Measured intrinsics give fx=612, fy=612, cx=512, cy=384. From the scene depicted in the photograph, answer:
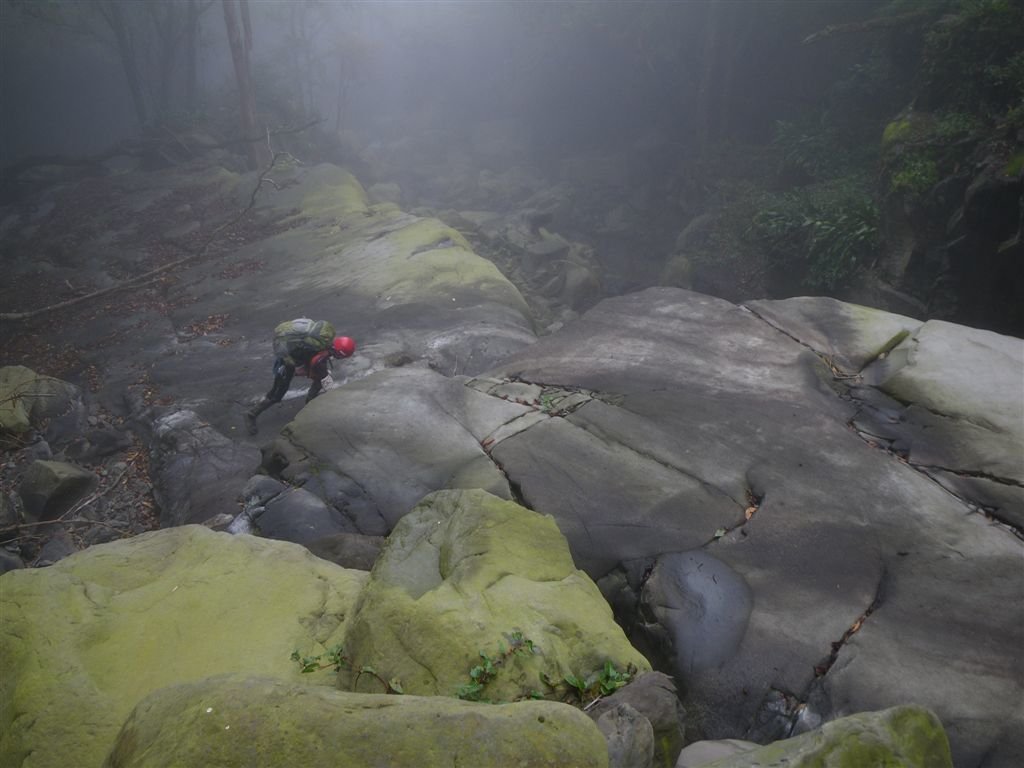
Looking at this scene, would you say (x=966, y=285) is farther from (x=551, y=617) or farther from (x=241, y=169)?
(x=241, y=169)

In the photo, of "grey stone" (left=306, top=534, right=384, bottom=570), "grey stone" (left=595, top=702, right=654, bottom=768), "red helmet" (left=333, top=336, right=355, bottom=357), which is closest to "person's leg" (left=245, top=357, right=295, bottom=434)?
"red helmet" (left=333, top=336, right=355, bottom=357)

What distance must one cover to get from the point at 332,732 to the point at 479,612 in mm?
1438

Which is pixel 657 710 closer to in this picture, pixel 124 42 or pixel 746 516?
pixel 746 516

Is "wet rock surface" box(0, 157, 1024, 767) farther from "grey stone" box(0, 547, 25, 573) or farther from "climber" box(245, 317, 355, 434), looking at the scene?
"climber" box(245, 317, 355, 434)

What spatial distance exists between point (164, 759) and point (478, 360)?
26.6 feet

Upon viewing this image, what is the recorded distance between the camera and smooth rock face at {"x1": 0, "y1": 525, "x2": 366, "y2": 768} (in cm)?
367

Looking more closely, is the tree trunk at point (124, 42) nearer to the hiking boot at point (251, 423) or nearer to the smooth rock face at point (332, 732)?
the hiking boot at point (251, 423)

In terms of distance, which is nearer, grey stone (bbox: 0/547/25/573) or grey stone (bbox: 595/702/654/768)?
grey stone (bbox: 595/702/654/768)

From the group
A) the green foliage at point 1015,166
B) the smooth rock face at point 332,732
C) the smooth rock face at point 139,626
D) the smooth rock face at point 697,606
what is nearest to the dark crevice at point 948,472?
the smooth rock face at point 697,606

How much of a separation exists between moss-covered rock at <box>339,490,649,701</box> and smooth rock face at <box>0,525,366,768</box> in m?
0.68

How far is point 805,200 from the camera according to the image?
15703mm

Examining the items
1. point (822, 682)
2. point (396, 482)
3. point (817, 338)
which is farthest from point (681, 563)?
point (817, 338)

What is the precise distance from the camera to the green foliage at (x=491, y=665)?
133 inches

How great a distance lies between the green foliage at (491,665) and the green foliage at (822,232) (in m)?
12.5
